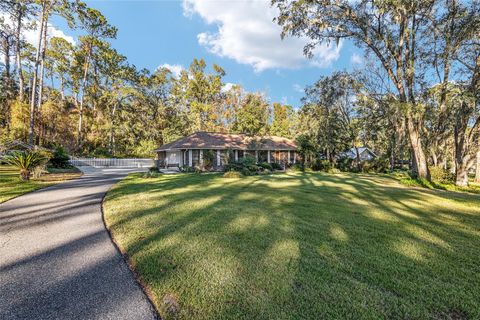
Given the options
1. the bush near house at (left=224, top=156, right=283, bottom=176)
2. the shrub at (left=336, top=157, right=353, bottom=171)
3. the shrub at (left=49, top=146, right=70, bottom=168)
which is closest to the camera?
the shrub at (left=49, top=146, right=70, bottom=168)

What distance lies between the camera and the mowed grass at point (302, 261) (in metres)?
2.14

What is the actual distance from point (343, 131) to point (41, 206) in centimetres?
2744

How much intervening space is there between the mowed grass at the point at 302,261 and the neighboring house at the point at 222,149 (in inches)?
635

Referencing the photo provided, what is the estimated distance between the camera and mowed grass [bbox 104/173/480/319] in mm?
2141

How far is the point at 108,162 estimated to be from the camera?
27094 millimetres

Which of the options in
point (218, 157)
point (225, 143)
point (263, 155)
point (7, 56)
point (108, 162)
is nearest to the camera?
point (218, 157)

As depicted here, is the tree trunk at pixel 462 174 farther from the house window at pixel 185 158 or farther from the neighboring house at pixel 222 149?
the house window at pixel 185 158

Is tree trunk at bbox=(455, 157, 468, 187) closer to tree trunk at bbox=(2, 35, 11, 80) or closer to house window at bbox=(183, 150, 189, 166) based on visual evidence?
house window at bbox=(183, 150, 189, 166)

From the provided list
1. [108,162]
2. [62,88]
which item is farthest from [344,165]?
[62,88]

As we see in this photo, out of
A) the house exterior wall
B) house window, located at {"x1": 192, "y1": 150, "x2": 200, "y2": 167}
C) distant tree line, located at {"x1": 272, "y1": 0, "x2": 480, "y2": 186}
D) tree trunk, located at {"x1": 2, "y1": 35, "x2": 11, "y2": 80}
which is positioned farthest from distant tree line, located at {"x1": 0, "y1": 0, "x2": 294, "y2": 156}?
distant tree line, located at {"x1": 272, "y1": 0, "x2": 480, "y2": 186}

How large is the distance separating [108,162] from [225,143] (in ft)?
51.1

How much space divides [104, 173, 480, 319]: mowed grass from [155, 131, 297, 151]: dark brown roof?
16326 mm

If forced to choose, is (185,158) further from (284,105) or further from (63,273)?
(284,105)

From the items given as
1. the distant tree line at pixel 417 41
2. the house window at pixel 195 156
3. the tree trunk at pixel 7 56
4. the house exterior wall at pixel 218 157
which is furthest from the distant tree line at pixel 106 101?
the distant tree line at pixel 417 41
